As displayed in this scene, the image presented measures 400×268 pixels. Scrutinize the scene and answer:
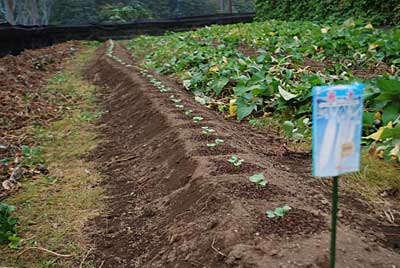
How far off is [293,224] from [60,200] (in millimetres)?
1740

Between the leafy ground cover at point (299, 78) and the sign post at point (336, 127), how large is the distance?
1.64 m

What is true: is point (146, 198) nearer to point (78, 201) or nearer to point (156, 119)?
point (78, 201)

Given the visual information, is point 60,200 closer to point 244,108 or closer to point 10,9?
point 244,108

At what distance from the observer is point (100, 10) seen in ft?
108

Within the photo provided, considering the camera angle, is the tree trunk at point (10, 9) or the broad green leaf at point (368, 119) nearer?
the broad green leaf at point (368, 119)

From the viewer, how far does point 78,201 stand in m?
3.20

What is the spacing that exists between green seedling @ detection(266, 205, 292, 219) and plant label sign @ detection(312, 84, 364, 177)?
83 centimetres

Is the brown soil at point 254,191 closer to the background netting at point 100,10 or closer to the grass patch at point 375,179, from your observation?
the grass patch at point 375,179

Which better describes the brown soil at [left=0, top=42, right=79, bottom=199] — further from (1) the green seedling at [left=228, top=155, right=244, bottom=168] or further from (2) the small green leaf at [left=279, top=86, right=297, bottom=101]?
(2) the small green leaf at [left=279, top=86, right=297, bottom=101]

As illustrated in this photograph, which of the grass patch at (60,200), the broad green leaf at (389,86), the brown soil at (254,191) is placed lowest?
the grass patch at (60,200)

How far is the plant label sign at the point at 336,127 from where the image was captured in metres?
1.38

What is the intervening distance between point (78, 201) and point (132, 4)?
1304 inches

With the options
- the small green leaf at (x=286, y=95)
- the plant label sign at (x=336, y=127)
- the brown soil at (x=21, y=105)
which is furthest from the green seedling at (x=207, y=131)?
the plant label sign at (x=336, y=127)

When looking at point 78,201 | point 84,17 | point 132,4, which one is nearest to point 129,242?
point 78,201
